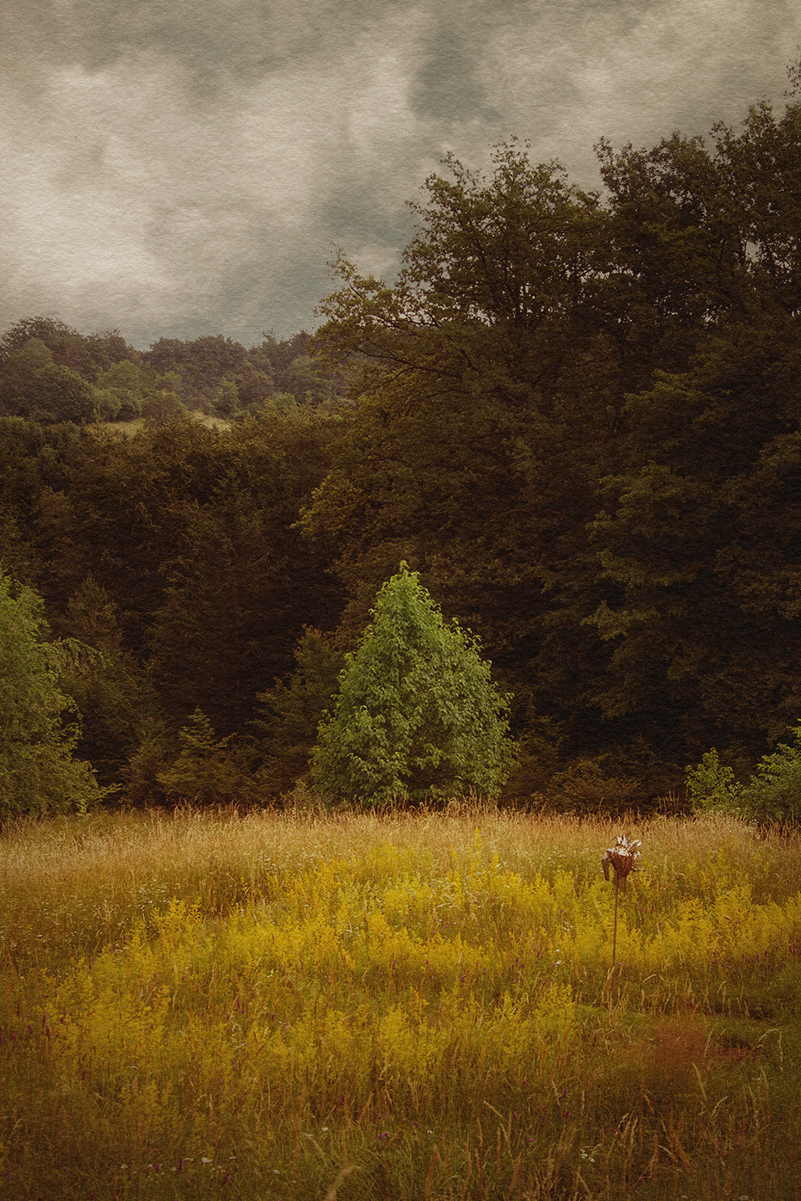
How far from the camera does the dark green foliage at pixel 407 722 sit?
599 inches

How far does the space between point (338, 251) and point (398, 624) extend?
15.4m

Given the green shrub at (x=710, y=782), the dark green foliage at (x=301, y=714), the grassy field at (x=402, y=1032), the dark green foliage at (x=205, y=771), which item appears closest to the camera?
the grassy field at (x=402, y=1032)

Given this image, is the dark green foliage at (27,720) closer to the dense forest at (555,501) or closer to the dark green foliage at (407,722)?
the dense forest at (555,501)

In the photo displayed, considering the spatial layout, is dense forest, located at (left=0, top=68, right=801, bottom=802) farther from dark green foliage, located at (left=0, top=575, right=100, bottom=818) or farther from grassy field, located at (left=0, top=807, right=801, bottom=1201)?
grassy field, located at (left=0, top=807, right=801, bottom=1201)

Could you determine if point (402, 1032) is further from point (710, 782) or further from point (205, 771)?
point (205, 771)

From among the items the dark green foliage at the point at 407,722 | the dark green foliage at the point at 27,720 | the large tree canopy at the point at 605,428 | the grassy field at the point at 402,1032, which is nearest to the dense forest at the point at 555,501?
the large tree canopy at the point at 605,428

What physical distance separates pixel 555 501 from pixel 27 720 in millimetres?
15566

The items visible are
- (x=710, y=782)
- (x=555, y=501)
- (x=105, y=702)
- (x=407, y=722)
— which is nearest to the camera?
(x=407, y=722)

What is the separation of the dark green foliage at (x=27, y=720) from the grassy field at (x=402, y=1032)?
1503 centimetres

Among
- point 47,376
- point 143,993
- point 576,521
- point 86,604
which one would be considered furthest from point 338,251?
point 47,376

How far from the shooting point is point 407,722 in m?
15.3

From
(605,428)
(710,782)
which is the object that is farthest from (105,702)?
(710,782)

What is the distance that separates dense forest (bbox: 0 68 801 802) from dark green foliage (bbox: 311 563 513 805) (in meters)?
4.15

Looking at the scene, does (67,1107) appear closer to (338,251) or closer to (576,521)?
(576,521)
